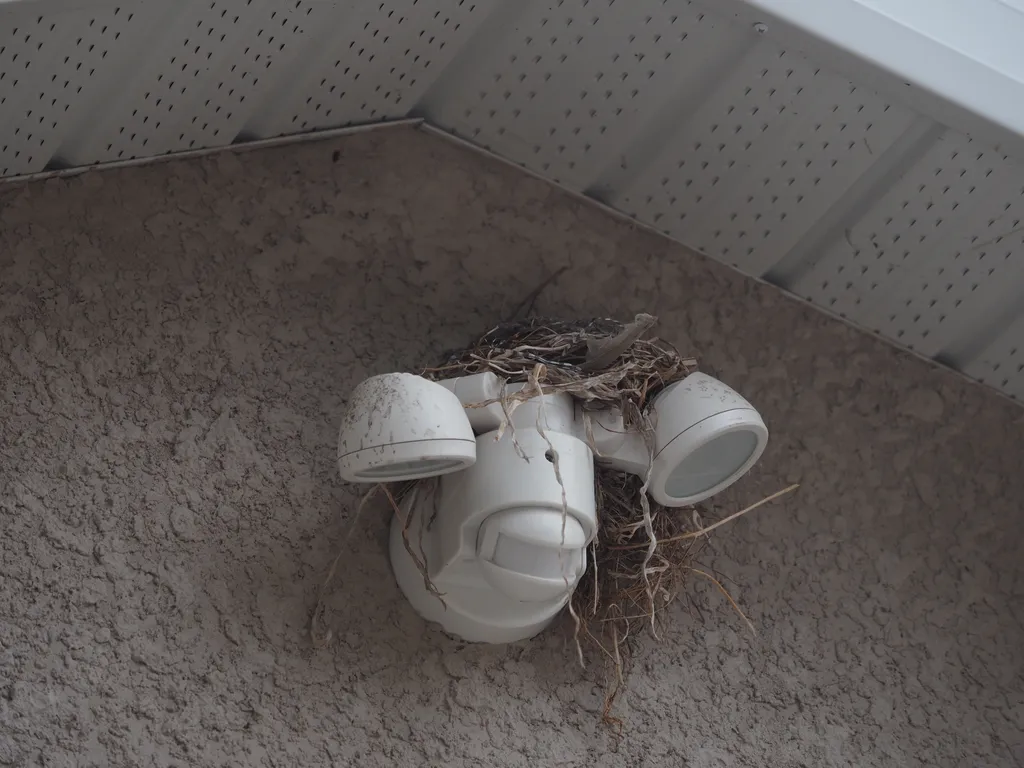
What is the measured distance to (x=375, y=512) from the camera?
1251 millimetres

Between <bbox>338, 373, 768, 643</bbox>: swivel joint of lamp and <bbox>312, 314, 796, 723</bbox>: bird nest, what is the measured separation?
1.1 inches

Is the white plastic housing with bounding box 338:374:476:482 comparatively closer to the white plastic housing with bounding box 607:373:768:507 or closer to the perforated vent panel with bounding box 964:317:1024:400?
the white plastic housing with bounding box 607:373:768:507

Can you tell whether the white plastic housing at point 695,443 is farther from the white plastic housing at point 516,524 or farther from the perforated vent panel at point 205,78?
the perforated vent panel at point 205,78

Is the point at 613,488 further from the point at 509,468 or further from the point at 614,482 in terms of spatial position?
the point at 509,468

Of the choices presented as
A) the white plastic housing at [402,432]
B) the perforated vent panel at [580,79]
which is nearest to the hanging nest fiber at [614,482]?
the white plastic housing at [402,432]

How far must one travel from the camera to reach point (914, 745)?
132 cm

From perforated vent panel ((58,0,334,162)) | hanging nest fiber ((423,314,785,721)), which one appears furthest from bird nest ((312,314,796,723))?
perforated vent panel ((58,0,334,162))

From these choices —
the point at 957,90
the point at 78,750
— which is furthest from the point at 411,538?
the point at 957,90

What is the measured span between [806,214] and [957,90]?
0.83 feet

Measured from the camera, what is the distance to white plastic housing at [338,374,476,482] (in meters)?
0.98

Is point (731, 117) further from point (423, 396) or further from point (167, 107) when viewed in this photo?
point (167, 107)

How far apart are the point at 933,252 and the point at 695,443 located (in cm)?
45

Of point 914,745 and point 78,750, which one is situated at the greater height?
point 914,745

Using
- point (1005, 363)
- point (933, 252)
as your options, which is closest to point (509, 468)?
point (933, 252)
